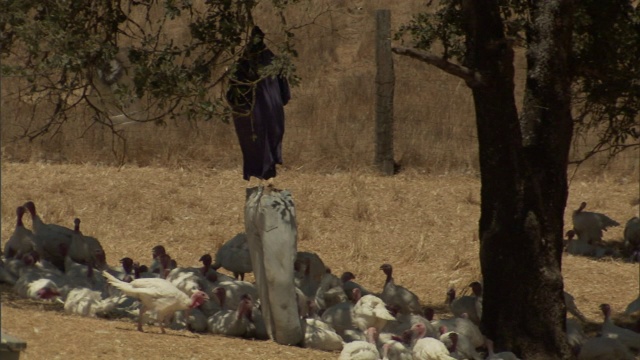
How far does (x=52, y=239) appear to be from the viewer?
11.5 meters

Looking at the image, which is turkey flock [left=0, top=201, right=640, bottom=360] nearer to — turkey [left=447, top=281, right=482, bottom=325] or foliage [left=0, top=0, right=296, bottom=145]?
turkey [left=447, top=281, right=482, bottom=325]

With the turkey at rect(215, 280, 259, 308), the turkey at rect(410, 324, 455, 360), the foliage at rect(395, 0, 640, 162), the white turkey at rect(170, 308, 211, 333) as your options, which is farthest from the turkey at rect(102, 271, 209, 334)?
the foliage at rect(395, 0, 640, 162)

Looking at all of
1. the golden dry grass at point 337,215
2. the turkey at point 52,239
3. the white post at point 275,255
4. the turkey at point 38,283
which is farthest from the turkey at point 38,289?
the golden dry grass at point 337,215

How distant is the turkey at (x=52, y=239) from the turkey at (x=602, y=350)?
5023 mm

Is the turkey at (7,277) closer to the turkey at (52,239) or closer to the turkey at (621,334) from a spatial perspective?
the turkey at (52,239)

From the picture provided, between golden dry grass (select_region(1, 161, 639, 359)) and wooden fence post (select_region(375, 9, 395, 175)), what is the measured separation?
12.5 inches

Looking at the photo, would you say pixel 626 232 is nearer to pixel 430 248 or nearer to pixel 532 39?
pixel 430 248

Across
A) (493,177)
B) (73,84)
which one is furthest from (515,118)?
(73,84)

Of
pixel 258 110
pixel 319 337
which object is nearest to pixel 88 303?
pixel 319 337

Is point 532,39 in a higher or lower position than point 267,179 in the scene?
higher

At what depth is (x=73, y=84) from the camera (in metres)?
8.85

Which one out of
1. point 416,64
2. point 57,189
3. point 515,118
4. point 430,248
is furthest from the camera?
point 416,64

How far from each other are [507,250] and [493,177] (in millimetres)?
580

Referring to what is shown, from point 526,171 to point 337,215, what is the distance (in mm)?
6417
